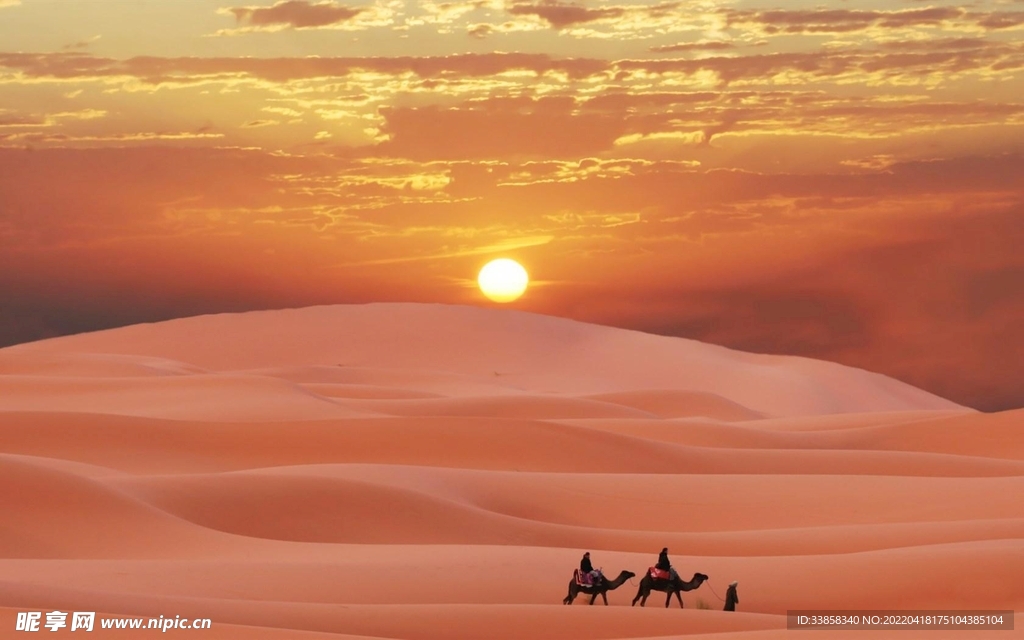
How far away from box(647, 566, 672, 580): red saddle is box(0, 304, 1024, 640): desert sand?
70cm

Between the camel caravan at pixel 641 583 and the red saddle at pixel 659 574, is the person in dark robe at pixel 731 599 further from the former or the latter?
the red saddle at pixel 659 574

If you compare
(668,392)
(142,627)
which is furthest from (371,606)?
(668,392)

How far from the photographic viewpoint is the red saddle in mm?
13695

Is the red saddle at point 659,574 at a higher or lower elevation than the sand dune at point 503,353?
lower

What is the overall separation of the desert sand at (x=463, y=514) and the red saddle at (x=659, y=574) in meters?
0.70

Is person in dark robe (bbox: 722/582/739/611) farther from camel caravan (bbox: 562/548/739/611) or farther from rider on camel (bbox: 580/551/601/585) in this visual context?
rider on camel (bbox: 580/551/601/585)

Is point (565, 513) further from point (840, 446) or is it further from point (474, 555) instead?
point (840, 446)

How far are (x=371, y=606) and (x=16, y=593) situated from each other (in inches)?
117

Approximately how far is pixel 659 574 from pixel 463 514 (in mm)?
7159

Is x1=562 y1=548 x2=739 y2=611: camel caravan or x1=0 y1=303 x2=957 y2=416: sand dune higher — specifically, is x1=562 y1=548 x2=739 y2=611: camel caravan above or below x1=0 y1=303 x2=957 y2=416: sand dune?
below

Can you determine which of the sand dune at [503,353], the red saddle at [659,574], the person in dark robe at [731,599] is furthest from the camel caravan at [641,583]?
the sand dune at [503,353]

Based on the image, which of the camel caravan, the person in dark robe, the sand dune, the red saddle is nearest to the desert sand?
the person in dark robe

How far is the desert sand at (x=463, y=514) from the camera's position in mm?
12852

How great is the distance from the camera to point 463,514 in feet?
67.6
